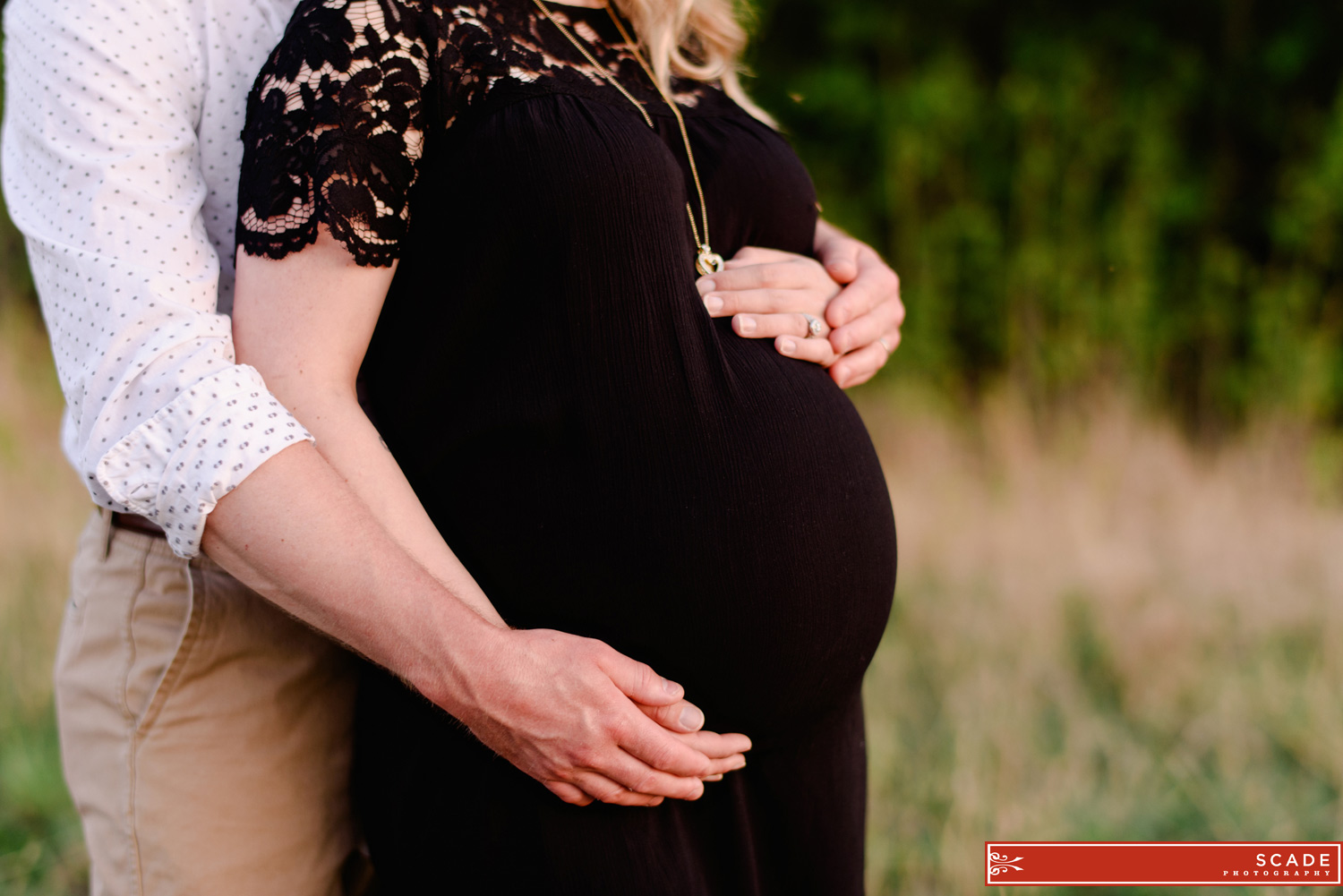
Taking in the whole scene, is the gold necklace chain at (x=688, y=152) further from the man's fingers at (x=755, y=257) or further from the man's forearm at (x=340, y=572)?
the man's forearm at (x=340, y=572)

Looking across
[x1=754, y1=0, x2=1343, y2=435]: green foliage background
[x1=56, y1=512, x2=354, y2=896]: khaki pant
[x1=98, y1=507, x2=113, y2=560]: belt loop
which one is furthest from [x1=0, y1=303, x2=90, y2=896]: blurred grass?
[x1=754, y1=0, x2=1343, y2=435]: green foliage background

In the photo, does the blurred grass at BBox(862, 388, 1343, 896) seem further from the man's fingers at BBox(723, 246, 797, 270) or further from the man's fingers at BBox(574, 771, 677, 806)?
the man's fingers at BBox(723, 246, 797, 270)

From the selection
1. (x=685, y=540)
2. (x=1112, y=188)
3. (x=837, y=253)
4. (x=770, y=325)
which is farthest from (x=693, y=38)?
(x=1112, y=188)

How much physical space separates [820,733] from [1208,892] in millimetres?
1401

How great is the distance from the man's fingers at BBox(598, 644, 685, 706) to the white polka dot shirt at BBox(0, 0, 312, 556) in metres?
0.38

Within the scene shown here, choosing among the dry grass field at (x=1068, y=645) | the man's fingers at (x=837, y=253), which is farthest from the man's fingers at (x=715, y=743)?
the dry grass field at (x=1068, y=645)

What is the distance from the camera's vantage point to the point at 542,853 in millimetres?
1027

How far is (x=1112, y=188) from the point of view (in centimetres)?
461

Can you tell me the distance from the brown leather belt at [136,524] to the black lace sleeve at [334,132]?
39cm

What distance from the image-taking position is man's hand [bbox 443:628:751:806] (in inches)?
37.4

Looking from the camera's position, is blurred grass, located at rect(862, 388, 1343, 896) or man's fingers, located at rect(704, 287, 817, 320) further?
blurred grass, located at rect(862, 388, 1343, 896)

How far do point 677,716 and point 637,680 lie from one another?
76 mm

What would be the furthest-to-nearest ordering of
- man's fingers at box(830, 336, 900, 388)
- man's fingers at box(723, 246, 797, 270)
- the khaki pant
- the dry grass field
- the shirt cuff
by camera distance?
the dry grass field < man's fingers at box(830, 336, 900, 388) < man's fingers at box(723, 246, 797, 270) < the khaki pant < the shirt cuff

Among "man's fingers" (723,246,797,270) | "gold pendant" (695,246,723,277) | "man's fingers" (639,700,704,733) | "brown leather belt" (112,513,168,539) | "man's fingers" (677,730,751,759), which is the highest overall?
"gold pendant" (695,246,723,277)
